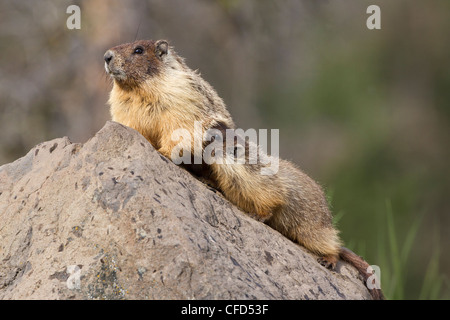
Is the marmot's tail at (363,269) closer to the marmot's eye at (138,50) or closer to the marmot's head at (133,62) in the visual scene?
the marmot's head at (133,62)

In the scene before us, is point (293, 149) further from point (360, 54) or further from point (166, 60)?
point (166, 60)

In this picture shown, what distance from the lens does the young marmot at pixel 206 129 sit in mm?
5949

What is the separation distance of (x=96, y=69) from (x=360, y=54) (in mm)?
12209

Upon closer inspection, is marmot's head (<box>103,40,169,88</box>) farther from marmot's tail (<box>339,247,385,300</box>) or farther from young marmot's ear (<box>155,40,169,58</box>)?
marmot's tail (<box>339,247,385,300</box>)

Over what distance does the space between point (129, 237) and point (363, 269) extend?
8.81 feet

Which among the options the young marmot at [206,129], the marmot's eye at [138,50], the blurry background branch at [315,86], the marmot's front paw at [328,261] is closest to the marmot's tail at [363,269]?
the young marmot at [206,129]

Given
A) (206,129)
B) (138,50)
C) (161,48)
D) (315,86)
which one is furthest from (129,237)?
(315,86)

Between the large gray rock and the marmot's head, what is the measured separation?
0.92 meters

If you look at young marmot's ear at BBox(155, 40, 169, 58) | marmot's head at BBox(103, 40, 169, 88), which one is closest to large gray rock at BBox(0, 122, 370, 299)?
marmot's head at BBox(103, 40, 169, 88)

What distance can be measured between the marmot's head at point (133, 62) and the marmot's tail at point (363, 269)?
259 centimetres

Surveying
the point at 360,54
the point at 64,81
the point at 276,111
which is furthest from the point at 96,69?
the point at 360,54

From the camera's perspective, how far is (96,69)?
10.9 meters

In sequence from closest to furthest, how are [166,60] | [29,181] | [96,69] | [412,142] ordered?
[29,181] < [166,60] < [96,69] < [412,142]

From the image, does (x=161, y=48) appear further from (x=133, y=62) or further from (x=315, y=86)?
(x=315, y=86)
